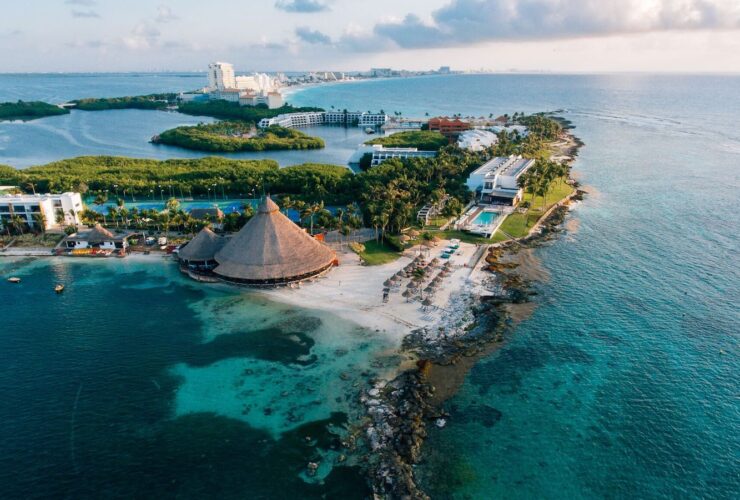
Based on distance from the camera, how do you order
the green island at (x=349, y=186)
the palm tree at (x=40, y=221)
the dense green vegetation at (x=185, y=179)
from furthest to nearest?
A: the dense green vegetation at (x=185, y=179) < the palm tree at (x=40, y=221) < the green island at (x=349, y=186)

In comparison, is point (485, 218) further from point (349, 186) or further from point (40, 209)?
point (40, 209)

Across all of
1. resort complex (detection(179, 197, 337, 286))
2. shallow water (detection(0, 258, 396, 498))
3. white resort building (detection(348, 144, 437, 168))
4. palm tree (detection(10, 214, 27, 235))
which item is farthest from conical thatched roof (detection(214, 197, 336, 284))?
white resort building (detection(348, 144, 437, 168))

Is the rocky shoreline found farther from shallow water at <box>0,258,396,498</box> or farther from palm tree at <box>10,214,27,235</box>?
palm tree at <box>10,214,27,235</box>

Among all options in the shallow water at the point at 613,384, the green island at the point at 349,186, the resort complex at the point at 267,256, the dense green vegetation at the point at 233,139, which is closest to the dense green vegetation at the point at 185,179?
the green island at the point at 349,186

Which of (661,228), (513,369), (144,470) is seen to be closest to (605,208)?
(661,228)

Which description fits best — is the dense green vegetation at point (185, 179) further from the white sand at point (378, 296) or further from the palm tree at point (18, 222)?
the white sand at point (378, 296)

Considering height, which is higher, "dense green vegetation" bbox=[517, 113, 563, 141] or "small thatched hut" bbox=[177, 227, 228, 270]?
"dense green vegetation" bbox=[517, 113, 563, 141]
